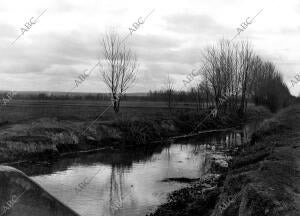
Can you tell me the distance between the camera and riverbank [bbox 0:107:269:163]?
884 inches

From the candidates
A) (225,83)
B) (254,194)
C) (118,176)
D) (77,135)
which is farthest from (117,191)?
(225,83)

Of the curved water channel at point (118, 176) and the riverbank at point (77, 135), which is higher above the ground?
the riverbank at point (77, 135)

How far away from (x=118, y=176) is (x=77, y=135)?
9913 millimetres

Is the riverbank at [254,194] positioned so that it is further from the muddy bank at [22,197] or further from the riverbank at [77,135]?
the riverbank at [77,135]

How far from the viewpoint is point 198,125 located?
143 ft

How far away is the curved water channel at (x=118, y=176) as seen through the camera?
13273 mm

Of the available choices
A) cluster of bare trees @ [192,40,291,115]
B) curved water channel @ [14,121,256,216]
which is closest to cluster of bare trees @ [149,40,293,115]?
cluster of bare trees @ [192,40,291,115]

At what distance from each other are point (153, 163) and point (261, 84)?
184 feet

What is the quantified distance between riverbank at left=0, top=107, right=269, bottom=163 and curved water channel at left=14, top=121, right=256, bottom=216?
148 centimetres

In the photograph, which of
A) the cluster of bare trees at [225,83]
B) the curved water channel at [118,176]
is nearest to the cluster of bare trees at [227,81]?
the cluster of bare trees at [225,83]

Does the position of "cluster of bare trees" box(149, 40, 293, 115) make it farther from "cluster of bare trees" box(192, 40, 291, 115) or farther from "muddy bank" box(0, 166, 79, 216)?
"muddy bank" box(0, 166, 79, 216)

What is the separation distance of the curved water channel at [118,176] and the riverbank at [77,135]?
1.48m

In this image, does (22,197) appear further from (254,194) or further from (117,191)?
(117,191)

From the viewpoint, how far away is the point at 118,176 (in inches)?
714
